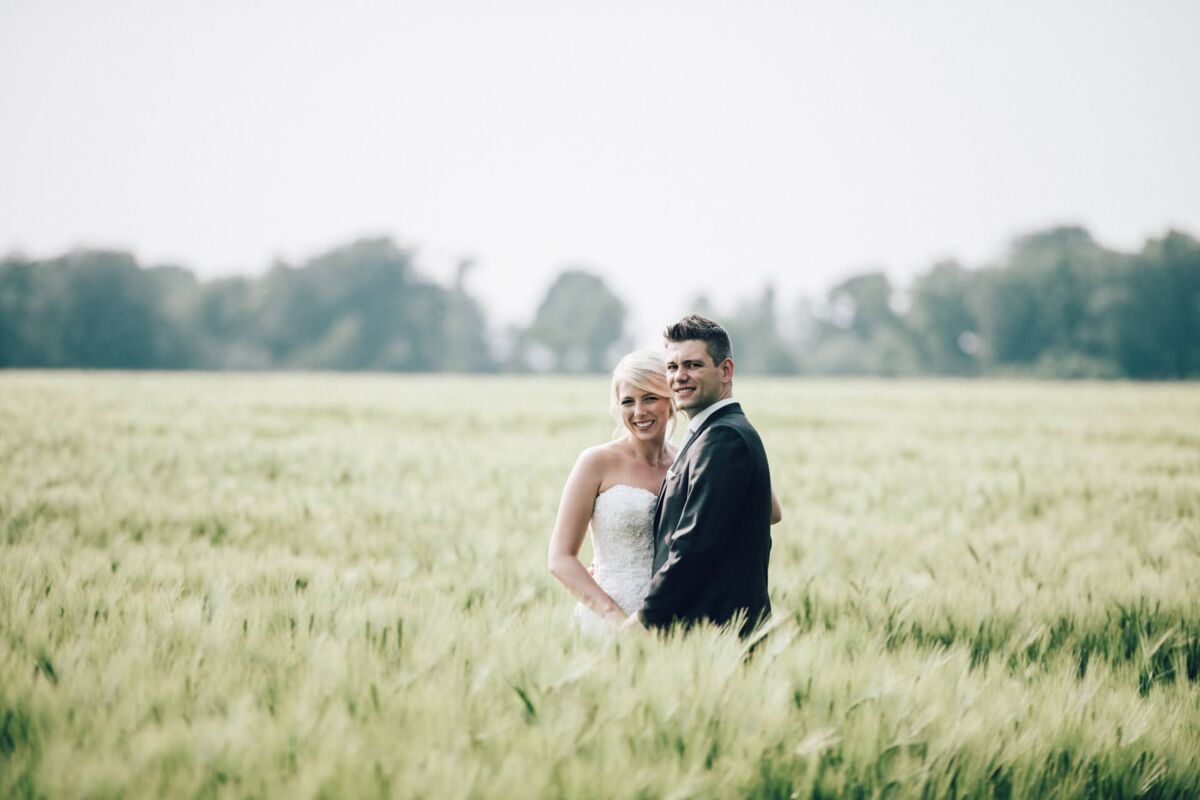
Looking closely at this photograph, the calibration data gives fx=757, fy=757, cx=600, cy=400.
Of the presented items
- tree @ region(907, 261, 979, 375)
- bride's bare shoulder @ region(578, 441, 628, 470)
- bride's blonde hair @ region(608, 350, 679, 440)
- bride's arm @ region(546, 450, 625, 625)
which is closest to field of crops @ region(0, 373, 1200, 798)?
bride's arm @ region(546, 450, 625, 625)

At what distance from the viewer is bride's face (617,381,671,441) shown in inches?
123

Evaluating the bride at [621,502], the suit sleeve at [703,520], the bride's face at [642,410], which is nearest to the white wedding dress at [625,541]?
the bride at [621,502]

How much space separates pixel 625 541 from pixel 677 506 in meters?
0.50

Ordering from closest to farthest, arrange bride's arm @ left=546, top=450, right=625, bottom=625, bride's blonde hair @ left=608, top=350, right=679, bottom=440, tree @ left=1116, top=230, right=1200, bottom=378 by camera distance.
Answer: bride's arm @ left=546, top=450, right=625, bottom=625, bride's blonde hair @ left=608, top=350, right=679, bottom=440, tree @ left=1116, top=230, right=1200, bottom=378

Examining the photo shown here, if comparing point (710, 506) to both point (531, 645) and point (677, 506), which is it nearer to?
point (677, 506)

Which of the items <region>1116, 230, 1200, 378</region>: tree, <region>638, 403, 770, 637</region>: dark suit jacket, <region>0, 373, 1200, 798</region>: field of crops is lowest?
<region>0, 373, 1200, 798</region>: field of crops

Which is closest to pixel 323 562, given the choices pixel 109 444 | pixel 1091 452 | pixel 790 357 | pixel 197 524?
pixel 197 524

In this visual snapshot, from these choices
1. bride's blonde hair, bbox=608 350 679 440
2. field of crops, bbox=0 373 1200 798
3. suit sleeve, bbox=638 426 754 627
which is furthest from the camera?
bride's blonde hair, bbox=608 350 679 440

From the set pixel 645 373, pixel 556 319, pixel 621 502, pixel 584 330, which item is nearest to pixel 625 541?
pixel 621 502

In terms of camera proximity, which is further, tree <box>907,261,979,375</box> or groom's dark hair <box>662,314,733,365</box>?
tree <box>907,261,979,375</box>

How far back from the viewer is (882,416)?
1675cm

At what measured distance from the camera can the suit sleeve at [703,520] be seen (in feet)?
8.12

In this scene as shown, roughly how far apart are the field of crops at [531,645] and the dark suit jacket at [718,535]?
0.25 meters

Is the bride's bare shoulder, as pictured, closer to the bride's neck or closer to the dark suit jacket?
the bride's neck
